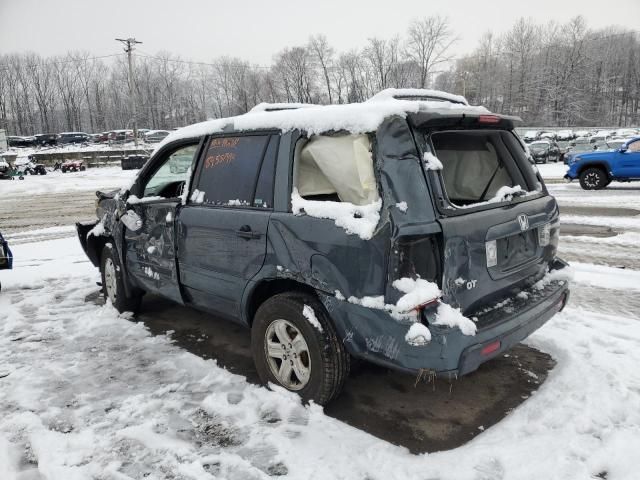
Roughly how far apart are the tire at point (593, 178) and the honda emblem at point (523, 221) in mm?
14456

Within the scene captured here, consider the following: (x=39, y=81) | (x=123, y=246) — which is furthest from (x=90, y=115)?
(x=123, y=246)

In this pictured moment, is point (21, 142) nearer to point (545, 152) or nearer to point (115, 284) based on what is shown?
point (545, 152)

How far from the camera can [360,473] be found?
264 cm

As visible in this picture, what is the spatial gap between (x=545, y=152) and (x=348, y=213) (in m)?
32.8

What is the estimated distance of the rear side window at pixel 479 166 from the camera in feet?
10.7

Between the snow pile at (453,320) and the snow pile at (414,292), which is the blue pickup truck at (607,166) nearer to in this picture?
the snow pile at (453,320)

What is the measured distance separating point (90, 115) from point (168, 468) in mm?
108865

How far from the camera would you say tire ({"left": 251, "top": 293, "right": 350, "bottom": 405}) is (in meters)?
3.03

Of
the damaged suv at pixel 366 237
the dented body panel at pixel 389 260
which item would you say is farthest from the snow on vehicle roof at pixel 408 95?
the dented body panel at pixel 389 260

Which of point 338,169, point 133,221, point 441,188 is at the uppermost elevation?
point 338,169

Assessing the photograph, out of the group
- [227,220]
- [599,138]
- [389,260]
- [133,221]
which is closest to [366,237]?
[389,260]

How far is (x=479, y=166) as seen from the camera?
3.56 metres

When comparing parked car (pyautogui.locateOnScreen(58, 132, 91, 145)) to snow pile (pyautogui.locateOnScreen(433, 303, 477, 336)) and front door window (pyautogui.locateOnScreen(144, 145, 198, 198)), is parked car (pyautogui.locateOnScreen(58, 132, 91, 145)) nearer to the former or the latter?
front door window (pyautogui.locateOnScreen(144, 145, 198, 198))

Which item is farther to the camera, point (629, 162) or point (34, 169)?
point (34, 169)
